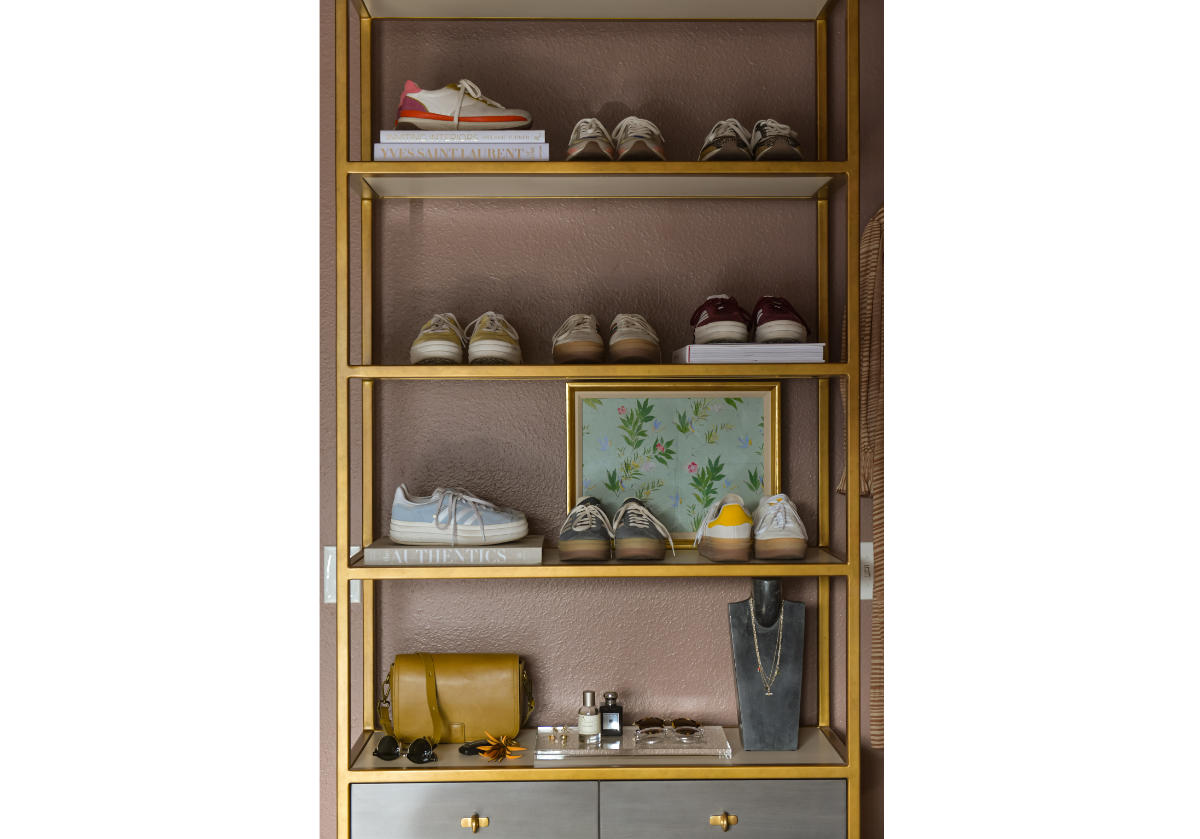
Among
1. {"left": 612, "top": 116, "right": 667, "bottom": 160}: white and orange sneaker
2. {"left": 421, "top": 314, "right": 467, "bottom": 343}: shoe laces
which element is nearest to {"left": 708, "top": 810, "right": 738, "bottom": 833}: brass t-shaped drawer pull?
{"left": 421, "top": 314, "right": 467, "bottom": 343}: shoe laces

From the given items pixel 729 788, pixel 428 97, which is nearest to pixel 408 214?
pixel 428 97

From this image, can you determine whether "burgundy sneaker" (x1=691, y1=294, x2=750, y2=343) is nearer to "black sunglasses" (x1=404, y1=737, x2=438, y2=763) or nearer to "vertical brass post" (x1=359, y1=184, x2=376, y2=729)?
"vertical brass post" (x1=359, y1=184, x2=376, y2=729)

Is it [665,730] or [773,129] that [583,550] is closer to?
[665,730]

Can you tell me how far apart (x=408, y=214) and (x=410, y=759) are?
4.20ft

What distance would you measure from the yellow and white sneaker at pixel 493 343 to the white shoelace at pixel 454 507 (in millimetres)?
306

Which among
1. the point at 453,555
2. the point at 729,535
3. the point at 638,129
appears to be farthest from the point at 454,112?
the point at 729,535

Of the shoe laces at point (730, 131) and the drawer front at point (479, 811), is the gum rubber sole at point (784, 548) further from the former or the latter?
the shoe laces at point (730, 131)

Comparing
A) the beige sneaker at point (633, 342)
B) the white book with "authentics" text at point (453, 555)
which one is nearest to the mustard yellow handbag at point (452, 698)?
the white book with "authentics" text at point (453, 555)

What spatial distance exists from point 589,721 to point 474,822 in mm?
330

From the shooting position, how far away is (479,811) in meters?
1.89

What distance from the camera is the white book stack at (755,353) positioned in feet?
6.36

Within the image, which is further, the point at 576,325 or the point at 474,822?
the point at 576,325

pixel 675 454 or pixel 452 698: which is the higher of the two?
pixel 675 454

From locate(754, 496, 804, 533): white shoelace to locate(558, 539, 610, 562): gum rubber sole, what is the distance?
0.36m
